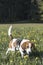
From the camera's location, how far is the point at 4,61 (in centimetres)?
817

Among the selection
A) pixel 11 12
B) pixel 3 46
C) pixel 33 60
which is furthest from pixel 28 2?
pixel 33 60

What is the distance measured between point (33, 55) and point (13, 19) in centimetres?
2179

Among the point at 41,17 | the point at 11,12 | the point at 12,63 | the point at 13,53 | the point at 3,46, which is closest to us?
the point at 12,63

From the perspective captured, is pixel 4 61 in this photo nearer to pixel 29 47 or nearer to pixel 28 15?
pixel 29 47

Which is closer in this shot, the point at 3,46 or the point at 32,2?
the point at 3,46

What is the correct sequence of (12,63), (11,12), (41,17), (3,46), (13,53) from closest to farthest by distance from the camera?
(12,63), (13,53), (3,46), (41,17), (11,12)

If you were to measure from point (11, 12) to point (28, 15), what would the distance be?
211 cm

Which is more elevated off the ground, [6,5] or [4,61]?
[4,61]

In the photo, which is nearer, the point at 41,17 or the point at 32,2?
the point at 41,17

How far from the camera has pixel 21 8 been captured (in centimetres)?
3153

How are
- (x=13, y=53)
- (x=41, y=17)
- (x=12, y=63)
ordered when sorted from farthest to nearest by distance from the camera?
(x=41, y=17) < (x=13, y=53) < (x=12, y=63)

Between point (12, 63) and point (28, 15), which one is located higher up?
point (12, 63)

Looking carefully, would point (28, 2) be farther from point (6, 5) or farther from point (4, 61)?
point (4, 61)

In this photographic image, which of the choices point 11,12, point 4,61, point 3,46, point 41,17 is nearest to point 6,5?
point 11,12
